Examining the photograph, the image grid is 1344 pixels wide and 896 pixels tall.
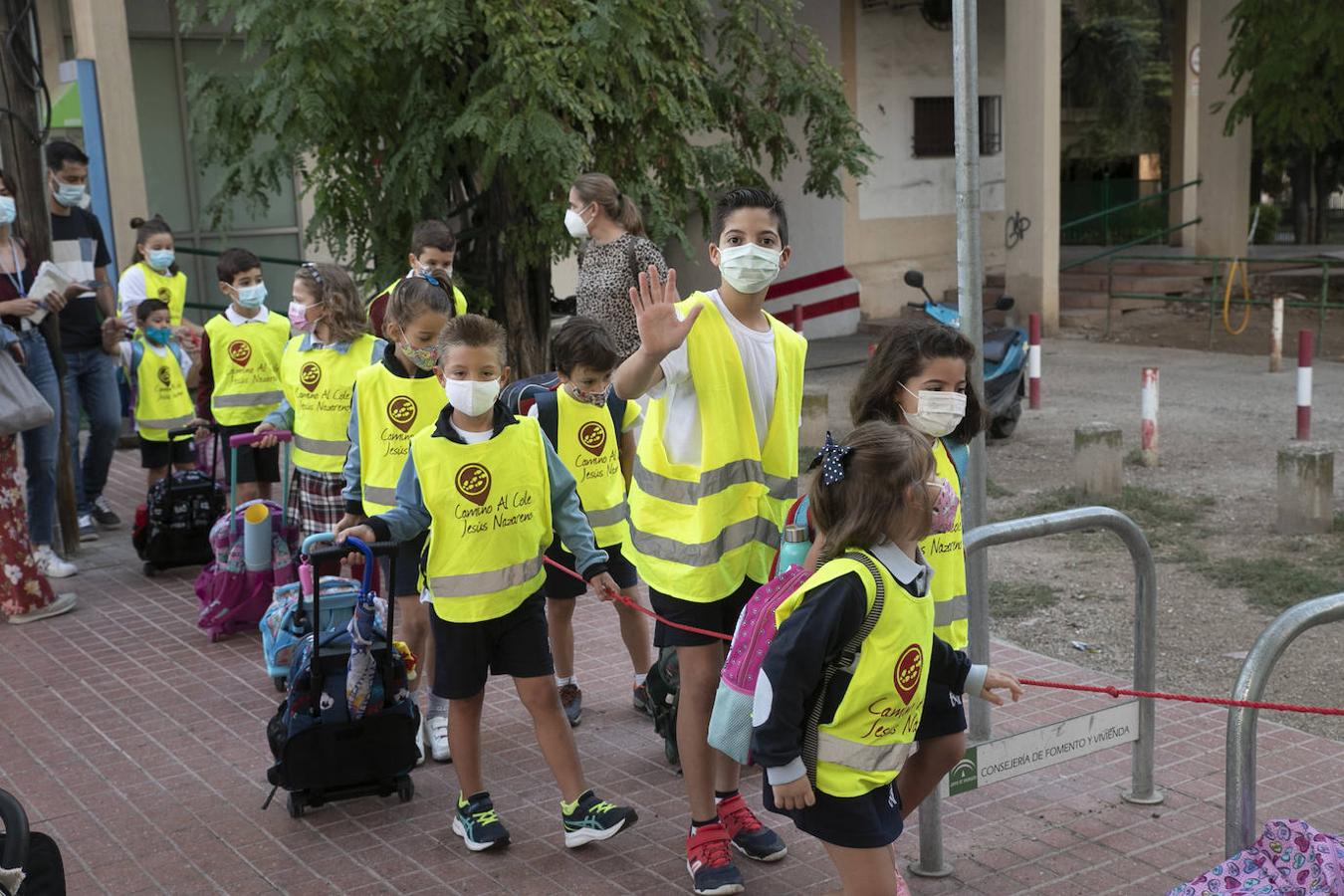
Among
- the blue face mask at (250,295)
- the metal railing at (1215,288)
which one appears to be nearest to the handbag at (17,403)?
the blue face mask at (250,295)

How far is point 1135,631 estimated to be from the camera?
461cm

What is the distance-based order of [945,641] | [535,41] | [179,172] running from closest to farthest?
[945,641] < [535,41] < [179,172]

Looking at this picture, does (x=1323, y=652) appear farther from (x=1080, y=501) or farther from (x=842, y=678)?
(x=842, y=678)

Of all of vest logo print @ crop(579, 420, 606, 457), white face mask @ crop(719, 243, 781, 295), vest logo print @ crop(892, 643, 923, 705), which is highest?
white face mask @ crop(719, 243, 781, 295)

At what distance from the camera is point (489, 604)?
182 inches

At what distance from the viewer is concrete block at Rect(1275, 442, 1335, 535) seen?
8500 mm

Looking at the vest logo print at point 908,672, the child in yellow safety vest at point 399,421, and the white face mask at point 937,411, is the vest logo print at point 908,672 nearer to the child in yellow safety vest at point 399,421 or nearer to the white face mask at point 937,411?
the white face mask at point 937,411

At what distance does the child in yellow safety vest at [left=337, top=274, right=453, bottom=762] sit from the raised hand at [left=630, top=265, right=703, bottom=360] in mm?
1538

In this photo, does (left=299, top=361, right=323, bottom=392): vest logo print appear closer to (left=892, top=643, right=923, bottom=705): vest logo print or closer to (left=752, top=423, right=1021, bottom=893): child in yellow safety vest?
(left=752, top=423, right=1021, bottom=893): child in yellow safety vest

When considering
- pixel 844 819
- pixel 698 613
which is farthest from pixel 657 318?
pixel 844 819

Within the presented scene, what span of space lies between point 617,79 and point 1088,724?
779cm

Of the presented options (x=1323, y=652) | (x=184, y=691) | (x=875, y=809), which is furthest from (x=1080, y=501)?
(x=875, y=809)

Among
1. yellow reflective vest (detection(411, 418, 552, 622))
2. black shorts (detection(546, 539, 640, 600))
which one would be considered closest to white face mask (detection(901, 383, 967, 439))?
yellow reflective vest (detection(411, 418, 552, 622))

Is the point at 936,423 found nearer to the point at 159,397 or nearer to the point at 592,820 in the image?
the point at 592,820
